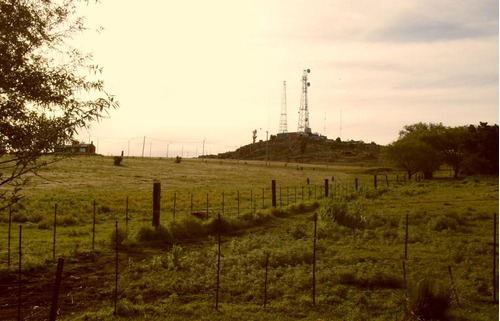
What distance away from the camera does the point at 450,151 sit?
95500mm

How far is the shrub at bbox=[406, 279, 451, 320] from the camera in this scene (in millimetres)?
12234

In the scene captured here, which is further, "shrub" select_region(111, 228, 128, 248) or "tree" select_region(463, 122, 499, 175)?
"tree" select_region(463, 122, 499, 175)

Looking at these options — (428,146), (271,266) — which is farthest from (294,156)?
(271,266)

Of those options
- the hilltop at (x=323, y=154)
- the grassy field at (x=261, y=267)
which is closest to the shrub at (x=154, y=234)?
the grassy field at (x=261, y=267)

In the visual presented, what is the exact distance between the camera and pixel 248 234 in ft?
82.8

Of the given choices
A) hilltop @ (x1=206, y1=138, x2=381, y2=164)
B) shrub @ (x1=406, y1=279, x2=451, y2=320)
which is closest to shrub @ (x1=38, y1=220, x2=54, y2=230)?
shrub @ (x1=406, y1=279, x2=451, y2=320)

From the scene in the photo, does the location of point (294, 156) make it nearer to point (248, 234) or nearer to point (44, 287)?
point (248, 234)

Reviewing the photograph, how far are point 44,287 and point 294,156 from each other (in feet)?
543

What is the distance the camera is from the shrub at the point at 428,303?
1223 cm

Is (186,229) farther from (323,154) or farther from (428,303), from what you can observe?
(323,154)

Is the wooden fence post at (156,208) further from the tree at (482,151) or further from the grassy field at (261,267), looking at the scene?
the tree at (482,151)

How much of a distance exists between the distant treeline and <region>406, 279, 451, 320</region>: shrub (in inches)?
2994

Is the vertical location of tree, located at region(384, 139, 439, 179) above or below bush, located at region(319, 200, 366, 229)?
above

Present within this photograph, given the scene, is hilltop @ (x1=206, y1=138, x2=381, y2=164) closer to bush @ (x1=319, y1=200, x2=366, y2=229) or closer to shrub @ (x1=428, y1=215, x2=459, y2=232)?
bush @ (x1=319, y1=200, x2=366, y2=229)
